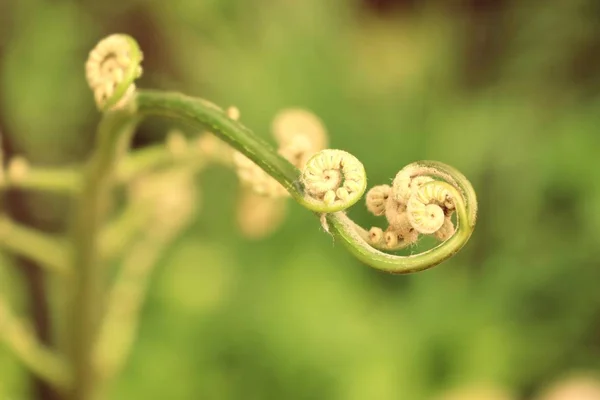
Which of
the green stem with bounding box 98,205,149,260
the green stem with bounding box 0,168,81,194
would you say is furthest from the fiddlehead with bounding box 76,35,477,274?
the green stem with bounding box 98,205,149,260

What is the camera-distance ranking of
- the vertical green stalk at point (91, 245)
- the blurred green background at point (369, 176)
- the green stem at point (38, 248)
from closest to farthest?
the vertical green stalk at point (91, 245) → the green stem at point (38, 248) → the blurred green background at point (369, 176)

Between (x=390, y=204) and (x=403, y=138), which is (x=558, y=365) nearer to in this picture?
(x=403, y=138)

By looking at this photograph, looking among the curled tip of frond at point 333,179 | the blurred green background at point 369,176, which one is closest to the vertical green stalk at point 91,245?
the curled tip of frond at point 333,179

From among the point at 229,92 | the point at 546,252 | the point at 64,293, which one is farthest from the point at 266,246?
the point at 64,293

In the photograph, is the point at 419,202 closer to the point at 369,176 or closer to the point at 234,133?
the point at 234,133

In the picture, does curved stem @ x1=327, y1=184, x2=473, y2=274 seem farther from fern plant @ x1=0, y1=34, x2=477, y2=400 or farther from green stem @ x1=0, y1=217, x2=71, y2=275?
green stem @ x1=0, y1=217, x2=71, y2=275

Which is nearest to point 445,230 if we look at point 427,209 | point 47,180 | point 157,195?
point 427,209

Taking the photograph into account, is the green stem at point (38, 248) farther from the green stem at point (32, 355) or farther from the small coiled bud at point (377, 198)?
the small coiled bud at point (377, 198)
